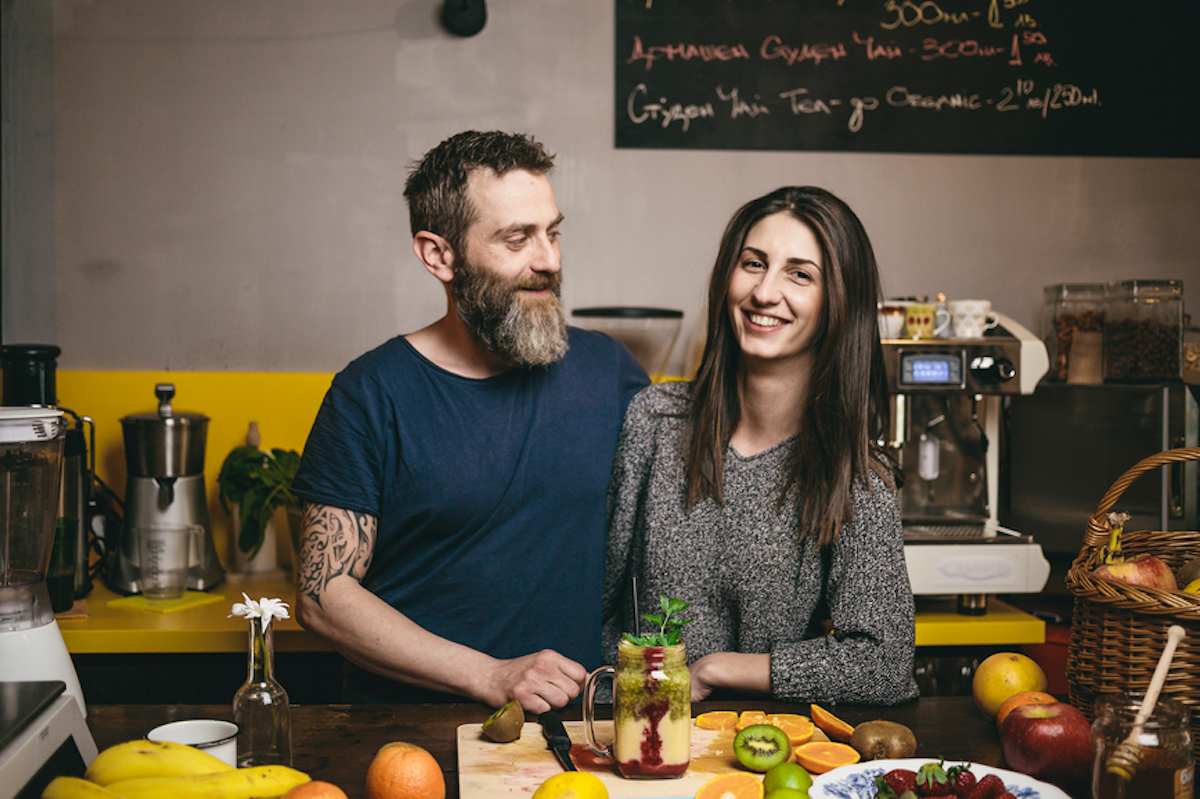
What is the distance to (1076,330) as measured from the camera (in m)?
2.86

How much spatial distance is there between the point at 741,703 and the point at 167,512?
1653 mm

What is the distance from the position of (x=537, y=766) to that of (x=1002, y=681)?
0.60 m

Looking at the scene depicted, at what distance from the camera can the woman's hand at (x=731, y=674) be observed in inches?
63.0

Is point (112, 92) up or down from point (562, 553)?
up

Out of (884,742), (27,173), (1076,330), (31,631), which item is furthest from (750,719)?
(27,173)

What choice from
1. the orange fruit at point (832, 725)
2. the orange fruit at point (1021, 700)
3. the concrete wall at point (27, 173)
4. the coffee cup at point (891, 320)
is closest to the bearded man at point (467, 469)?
the orange fruit at point (832, 725)

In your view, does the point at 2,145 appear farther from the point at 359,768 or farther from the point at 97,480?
the point at 359,768

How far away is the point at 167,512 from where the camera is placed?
2.63m

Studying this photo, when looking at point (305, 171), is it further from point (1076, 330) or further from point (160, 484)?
point (1076, 330)

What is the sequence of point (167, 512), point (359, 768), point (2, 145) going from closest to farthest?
point (359, 768) → point (167, 512) → point (2, 145)

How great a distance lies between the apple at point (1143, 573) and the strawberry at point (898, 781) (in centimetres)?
36

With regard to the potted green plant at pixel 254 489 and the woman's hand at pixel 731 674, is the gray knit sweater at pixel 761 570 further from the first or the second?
the potted green plant at pixel 254 489

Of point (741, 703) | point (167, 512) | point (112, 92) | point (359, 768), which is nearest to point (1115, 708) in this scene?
point (741, 703)

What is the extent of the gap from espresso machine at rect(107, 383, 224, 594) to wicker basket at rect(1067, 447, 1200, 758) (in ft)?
6.55
